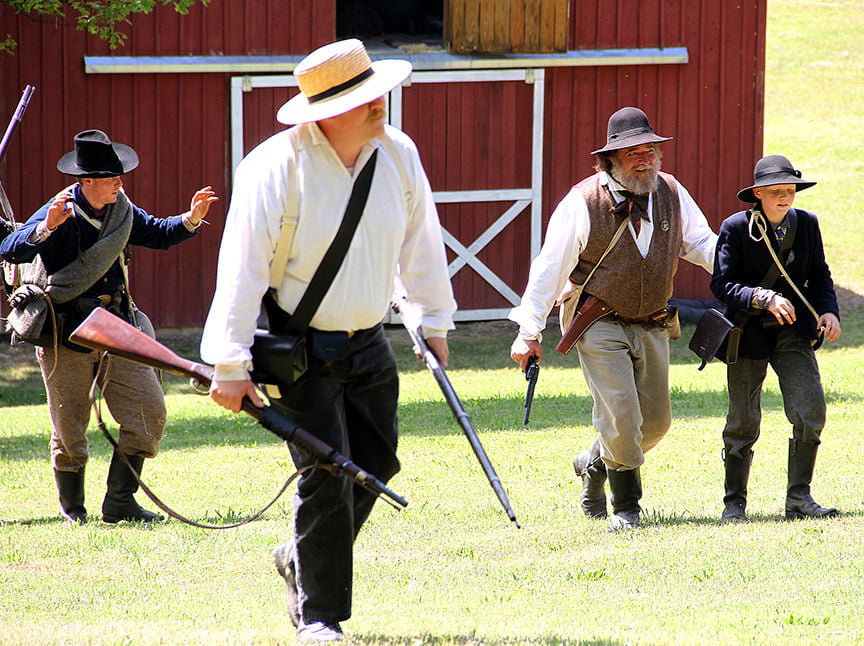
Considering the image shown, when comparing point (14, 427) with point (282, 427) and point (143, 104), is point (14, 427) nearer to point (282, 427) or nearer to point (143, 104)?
point (143, 104)

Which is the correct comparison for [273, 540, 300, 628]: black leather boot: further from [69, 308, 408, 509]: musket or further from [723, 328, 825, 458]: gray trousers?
[723, 328, 825, 458]: gray trousers

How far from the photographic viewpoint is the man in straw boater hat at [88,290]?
6973mm

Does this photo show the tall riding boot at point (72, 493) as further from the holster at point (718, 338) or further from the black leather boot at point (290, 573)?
the holster at point (718, 338)

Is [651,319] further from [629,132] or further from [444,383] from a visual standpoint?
[444,383]

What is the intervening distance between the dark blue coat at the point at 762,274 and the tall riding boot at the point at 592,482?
102 centimetres

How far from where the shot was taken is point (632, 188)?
6.58m

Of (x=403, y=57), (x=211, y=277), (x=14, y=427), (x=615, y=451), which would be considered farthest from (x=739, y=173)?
(x=615, y=451)

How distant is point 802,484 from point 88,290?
4071mm

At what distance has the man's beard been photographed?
6.58m

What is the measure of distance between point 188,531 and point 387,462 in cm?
263

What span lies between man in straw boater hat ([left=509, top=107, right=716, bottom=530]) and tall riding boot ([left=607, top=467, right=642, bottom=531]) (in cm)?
8

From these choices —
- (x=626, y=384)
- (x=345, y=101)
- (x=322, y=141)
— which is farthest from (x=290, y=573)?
(x=626, y=384)

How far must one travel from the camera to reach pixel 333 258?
4375 mm

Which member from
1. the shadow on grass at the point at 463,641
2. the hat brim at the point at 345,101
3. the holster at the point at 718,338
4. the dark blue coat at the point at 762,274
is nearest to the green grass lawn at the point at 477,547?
the shadow on grass at the point at 463,641
